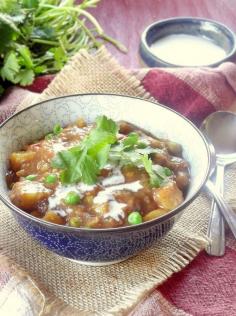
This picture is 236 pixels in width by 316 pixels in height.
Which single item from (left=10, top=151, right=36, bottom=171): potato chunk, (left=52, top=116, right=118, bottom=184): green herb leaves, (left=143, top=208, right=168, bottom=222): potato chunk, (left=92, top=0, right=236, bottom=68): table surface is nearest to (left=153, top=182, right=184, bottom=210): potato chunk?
(left=143, top=208, right=168, bottom=222): potato chunk

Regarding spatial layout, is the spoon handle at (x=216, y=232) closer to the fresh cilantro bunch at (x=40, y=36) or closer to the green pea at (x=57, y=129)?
the green pea at (x=57, y=129)

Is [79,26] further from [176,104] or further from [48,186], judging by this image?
[48,186]

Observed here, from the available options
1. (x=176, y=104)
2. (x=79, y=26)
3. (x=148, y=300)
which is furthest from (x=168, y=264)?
(x=79, y=26)

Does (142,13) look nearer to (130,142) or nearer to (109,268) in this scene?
(130,142)

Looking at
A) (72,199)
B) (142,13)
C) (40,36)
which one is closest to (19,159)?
(72,199)

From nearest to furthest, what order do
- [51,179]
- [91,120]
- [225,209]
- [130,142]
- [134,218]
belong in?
[134,218], [51,179], [130,142], [225,209], [91,120]

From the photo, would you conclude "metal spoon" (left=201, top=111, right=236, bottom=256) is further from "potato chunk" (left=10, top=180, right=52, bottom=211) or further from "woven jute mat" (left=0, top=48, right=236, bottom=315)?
"potato chunk" (left=10, top=180, right=52, bottom=211)
